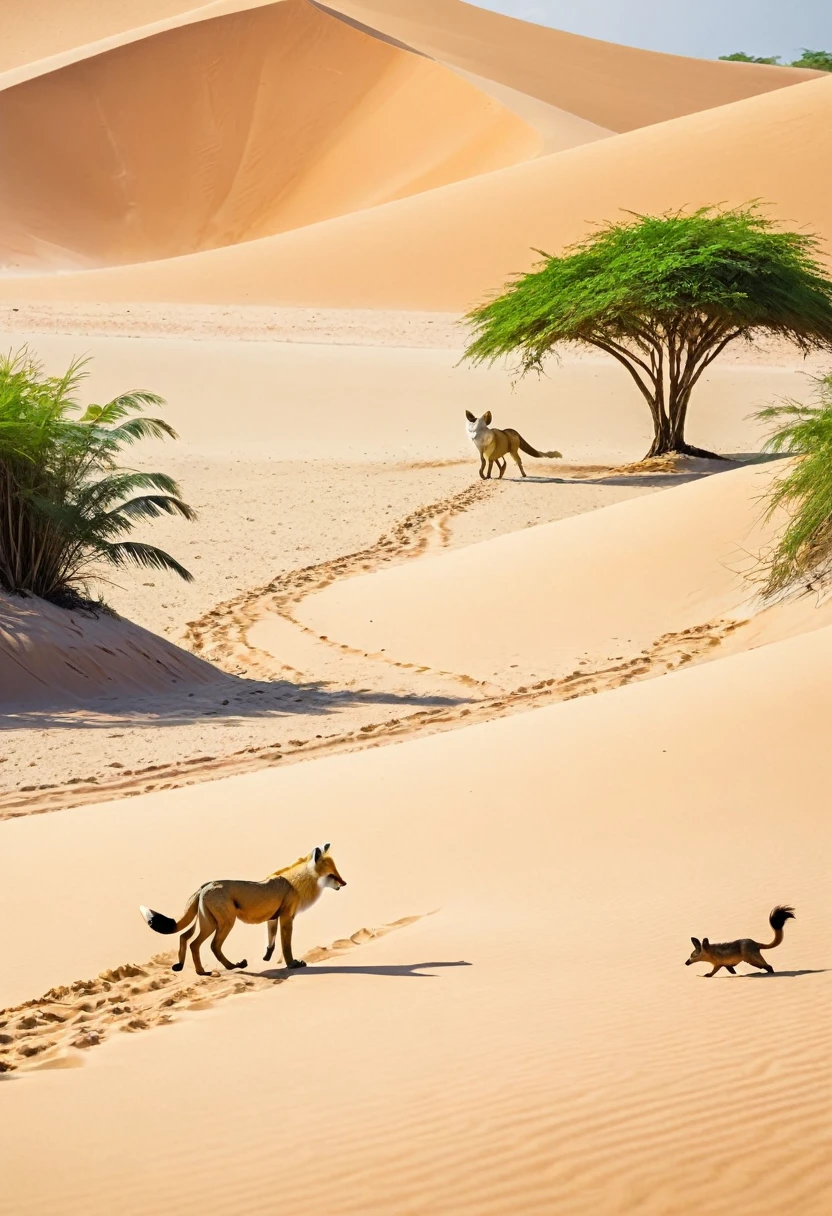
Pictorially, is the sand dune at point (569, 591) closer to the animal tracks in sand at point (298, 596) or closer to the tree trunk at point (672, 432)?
the animal tracks in sand at point (298, 596)

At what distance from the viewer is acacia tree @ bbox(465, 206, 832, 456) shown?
76.9 ft

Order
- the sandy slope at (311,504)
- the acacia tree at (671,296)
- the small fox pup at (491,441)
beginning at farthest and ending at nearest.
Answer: the small fox pup at (491,441), the acacia tree at (671,296), the sandy slope at (311,504)

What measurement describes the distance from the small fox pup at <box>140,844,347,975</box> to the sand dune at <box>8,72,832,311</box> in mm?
39701

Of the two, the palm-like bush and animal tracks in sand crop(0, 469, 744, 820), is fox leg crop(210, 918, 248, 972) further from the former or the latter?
the palm-like bush

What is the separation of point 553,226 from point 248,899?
149 ft

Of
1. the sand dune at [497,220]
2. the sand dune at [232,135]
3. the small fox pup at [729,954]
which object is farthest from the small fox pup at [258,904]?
the sand dune at [232,135]

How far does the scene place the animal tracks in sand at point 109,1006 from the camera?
16.8 ft

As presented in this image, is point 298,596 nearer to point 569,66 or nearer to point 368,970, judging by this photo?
point 368,970

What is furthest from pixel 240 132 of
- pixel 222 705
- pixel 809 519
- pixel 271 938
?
pixel 271 938

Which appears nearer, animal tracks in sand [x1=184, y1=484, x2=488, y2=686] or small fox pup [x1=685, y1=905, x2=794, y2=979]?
small fox pup [x1=685, y1=905, x2=794, y2=979]

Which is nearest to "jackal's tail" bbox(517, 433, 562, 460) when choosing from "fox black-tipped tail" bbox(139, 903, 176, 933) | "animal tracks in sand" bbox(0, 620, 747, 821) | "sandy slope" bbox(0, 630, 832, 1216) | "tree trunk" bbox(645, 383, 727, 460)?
"tree trunk" bbox(645, 383, 727, 460)

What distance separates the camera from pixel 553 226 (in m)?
48.8

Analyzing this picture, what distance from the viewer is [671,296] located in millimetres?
23047

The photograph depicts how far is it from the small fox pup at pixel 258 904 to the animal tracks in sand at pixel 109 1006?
12cm
